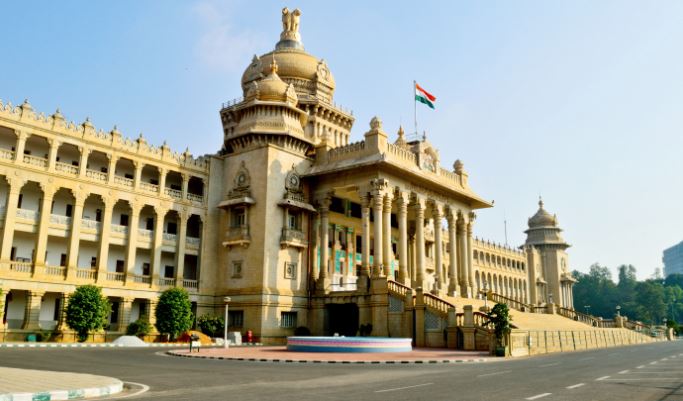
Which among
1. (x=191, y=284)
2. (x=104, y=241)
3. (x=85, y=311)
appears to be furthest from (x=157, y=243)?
(x=85, y=311)

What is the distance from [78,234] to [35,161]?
5.56m

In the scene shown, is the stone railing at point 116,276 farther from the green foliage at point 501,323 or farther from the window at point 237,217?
the green foliage at point 501,323

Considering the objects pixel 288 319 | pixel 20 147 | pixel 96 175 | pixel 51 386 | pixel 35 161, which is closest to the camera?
pixel 51 386

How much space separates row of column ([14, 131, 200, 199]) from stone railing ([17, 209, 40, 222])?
297 centimetres

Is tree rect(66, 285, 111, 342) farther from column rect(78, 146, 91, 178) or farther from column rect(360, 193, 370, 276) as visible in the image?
column rect(360, 193, 370, 276)

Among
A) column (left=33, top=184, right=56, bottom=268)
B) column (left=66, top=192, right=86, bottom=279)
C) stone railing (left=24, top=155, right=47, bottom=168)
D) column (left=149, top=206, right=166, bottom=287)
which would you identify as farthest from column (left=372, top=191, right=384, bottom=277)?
stone railing (left=24, top=155, right=47, bottom=168)

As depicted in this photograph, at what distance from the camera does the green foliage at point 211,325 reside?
42.3m

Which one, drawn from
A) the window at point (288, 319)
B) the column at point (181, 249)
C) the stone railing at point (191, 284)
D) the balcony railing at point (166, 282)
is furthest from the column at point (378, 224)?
the balcony railing at point (166, 282)

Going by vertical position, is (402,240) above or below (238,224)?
below

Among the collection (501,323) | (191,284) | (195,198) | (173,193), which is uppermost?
(173,193)

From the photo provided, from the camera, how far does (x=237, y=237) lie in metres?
44.7

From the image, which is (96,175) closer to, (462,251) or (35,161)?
(35,161)

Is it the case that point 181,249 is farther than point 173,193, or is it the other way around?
point 173,193

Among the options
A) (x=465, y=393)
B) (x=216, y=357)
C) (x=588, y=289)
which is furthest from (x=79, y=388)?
(x=588, y=289)
